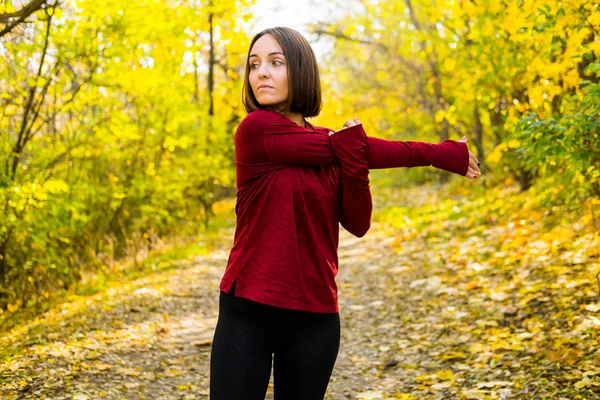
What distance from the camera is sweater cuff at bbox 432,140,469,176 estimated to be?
1.94m

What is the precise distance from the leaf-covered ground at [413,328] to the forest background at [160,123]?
0.26 meters

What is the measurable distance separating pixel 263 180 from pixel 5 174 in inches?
147

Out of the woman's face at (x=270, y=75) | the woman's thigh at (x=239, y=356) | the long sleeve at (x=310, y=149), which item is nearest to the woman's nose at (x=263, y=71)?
the woman's face at (x=270, y=75)

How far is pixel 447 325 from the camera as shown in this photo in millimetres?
5004

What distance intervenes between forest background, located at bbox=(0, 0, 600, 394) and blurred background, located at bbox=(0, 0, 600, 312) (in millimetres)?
20

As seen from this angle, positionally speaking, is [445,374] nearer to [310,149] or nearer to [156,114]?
[310,149]

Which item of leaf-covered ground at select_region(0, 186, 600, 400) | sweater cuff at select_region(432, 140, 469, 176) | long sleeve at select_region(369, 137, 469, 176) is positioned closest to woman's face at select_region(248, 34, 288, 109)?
long sleeve at select_region(369, 137, 469, 176)

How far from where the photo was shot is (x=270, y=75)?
1936 mm

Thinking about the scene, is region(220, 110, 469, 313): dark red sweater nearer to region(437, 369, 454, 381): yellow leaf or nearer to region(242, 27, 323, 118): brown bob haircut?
region(242, 27, 323, 118): brown bob haircut

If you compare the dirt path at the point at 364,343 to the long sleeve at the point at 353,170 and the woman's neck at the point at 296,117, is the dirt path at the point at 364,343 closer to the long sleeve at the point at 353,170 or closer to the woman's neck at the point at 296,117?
the long sleeve at the point at 353,170

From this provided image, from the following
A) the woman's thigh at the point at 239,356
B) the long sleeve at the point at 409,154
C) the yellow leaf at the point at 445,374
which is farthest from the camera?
the yellow leaf at the point at 445,374

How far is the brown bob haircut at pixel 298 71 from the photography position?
194 centimetres

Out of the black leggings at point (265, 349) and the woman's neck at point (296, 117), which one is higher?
the woman's neck at point (296, 117)

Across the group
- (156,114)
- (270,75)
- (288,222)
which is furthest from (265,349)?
(156,114)
